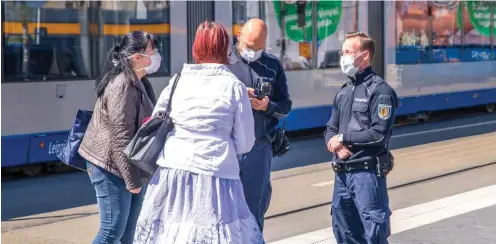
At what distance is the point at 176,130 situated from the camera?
4.93 meters

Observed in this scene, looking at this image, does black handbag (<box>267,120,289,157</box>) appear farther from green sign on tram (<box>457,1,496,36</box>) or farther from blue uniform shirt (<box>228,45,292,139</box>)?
green sign on tram (<box>457,1,496,36</box>)

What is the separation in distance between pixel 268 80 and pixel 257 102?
0.31 meters

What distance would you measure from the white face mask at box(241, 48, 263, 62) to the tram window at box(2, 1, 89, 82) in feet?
19.6

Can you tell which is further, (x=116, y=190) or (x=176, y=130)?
(x=116, y=190)

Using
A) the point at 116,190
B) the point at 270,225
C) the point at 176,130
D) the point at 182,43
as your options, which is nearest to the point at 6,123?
the point at 182,43

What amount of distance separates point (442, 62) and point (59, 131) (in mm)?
10222

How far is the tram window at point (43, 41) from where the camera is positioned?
11.4 meters

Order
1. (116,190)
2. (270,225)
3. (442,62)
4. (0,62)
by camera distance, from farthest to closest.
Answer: (442,62), (0,62), (270,225), (116,190)

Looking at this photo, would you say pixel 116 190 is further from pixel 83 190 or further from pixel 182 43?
pixel 182 43

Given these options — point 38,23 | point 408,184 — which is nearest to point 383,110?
point 408,184

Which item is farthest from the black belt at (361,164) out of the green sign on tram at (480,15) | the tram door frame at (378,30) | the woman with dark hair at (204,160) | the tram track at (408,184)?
the green sign on tram at (480,15)

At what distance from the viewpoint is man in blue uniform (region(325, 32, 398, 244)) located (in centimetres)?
594

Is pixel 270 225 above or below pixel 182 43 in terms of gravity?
below

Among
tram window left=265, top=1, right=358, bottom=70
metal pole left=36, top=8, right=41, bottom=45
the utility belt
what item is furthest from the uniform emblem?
tram window left=265, top=1, right=358, bottom=70
